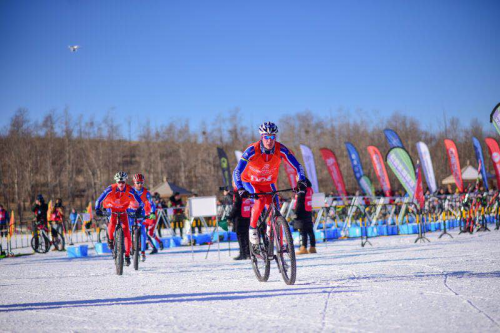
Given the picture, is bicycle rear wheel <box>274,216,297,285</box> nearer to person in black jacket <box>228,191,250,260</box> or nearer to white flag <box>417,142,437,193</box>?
person in black jacket <box>228,191,250,260</box>

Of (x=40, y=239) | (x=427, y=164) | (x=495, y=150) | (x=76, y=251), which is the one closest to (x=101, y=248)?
(x=76, y=251)

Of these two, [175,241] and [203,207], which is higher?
[203,207]

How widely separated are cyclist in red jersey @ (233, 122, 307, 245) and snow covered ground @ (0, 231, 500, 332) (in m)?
1.07

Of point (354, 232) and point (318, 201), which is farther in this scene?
point (354, 232)

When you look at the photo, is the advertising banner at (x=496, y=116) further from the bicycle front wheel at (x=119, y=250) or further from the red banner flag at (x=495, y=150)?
the red banner flag at (x=495, y=150)

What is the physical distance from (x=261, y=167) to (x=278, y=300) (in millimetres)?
2072

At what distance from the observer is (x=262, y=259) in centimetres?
692

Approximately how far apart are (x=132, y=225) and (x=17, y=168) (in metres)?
43.0

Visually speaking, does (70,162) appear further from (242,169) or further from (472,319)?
(472,319)

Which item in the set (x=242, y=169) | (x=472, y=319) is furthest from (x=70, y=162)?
(x=472, y=319)

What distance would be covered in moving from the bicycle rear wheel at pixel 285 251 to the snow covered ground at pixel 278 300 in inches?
6.5

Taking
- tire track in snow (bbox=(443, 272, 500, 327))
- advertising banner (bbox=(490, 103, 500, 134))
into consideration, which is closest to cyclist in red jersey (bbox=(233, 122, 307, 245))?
tire track in snow (bbox=(443, 272, 500, 327))

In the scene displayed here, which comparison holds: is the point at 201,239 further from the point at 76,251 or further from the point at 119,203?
the point at 119,203

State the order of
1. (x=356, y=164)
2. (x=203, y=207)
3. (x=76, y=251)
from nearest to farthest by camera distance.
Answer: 1. (x=203, y=207)
2. (x=76, y=251)
3. (x=356, y=164)
